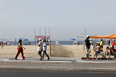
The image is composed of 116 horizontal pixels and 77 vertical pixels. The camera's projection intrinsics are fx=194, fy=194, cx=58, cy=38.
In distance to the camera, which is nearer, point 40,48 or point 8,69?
point 8,69

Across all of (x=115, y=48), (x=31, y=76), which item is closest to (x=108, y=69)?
(x=31, y=76)

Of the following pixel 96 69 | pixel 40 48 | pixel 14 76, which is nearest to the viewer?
pixel 14 76

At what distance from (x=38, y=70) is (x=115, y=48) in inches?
329

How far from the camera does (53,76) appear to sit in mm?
8320

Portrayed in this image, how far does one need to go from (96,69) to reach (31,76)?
3534mm

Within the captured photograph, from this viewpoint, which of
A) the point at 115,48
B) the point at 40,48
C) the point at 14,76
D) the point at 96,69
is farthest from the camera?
the point at 115,48

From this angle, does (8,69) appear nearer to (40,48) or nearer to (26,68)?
(26,68)

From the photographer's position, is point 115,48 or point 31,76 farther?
→ point 115,48

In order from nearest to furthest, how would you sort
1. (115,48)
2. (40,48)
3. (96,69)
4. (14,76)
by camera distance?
(14,76)
(96,69)
(40,48)
(115,48)

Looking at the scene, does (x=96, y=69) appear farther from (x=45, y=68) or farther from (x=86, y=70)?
(x=45, y=68)

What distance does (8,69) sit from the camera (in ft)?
34.6

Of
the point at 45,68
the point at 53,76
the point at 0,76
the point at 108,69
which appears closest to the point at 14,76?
the point at 0,76

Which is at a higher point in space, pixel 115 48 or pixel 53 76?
pixel 115 48

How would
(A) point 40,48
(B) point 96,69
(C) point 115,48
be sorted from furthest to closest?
(C) point 115,48
(A) point 40,48
(B) point 96,69
